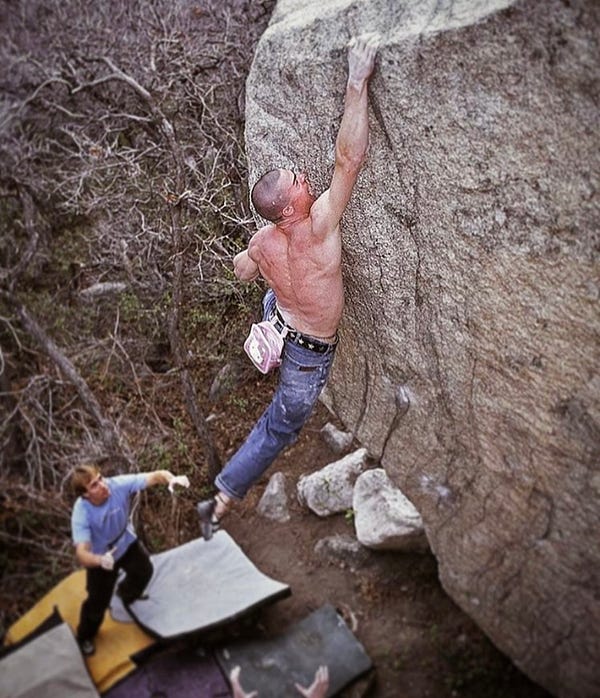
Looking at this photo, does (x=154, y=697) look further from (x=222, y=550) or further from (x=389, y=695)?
(x=389, y=695)

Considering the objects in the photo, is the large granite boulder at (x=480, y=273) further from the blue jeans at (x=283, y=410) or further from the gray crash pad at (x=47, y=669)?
the gray crash pad at (x=47, y=669)

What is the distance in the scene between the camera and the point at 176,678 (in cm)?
457

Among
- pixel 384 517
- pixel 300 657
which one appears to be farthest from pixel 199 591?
pixel 384 517

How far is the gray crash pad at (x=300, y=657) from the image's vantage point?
4.40 m

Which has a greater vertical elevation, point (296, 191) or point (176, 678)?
point (296, 191)

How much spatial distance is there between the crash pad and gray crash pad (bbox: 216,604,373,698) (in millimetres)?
113

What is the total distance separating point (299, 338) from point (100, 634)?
11.5ft

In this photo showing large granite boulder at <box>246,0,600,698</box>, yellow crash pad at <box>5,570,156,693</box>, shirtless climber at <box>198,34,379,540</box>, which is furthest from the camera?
yellow crash pad at <box>5,570,156,693</box>

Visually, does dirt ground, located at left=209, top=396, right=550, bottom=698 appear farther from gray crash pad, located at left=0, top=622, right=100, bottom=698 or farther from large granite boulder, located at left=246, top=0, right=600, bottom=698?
gray crash pad, located at left=0, top=622, right=100, bottom=698

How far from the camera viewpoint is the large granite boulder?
204 centimetres

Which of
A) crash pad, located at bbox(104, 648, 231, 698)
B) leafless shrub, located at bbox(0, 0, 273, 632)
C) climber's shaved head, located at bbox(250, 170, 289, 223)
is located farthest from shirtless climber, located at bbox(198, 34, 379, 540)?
crash pad, located at bbox(104, 648, 231, 698)

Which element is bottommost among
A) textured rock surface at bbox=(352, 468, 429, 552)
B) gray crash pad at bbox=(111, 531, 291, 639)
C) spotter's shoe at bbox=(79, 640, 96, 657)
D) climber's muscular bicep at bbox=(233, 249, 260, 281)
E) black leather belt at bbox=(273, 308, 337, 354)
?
spotter's shoe at bbox=(79, 640, 96, 657)

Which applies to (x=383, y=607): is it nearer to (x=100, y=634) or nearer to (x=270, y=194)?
(x=100, y=634)

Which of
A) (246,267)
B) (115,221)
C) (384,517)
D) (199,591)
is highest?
(246,267)
